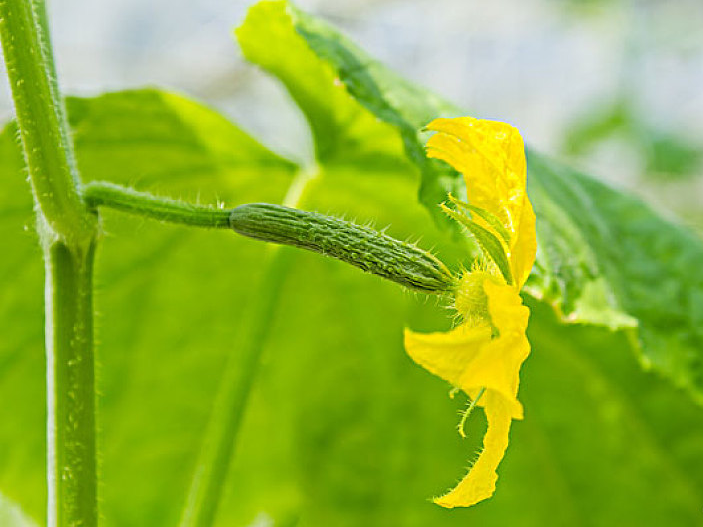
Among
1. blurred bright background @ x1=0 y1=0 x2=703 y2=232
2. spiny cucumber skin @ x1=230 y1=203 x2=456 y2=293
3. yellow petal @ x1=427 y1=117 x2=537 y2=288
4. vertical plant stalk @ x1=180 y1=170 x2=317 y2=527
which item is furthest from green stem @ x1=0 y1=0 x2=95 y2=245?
blurred bright background @ x1=0 y1=0 x2=703 y2=232

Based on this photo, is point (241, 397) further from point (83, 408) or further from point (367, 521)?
point (367, 521)

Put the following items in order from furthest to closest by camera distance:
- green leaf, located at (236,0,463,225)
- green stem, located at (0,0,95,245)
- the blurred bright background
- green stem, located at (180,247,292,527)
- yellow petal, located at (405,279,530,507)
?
the blurred bright background < green stem, located at (180,247,292,527) < green leaf, located at (236,0,463,225) < green stem, located at (0,0,95,245) < yellow petal, located at (405,279,530,507)

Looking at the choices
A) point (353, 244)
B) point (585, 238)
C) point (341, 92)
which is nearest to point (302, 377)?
point (341, 92)

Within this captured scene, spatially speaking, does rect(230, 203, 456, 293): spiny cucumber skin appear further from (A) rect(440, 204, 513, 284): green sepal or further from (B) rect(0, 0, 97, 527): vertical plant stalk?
(B) rect(0, 0, 97, 527): vertical plant stalk

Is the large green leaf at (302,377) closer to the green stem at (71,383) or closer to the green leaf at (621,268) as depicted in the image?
the green leaf at (621,268)

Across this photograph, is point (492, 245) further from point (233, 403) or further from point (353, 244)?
point (233, 403)

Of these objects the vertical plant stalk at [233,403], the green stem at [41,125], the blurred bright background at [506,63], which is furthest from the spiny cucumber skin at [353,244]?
the blurred bright background at [506,63]
